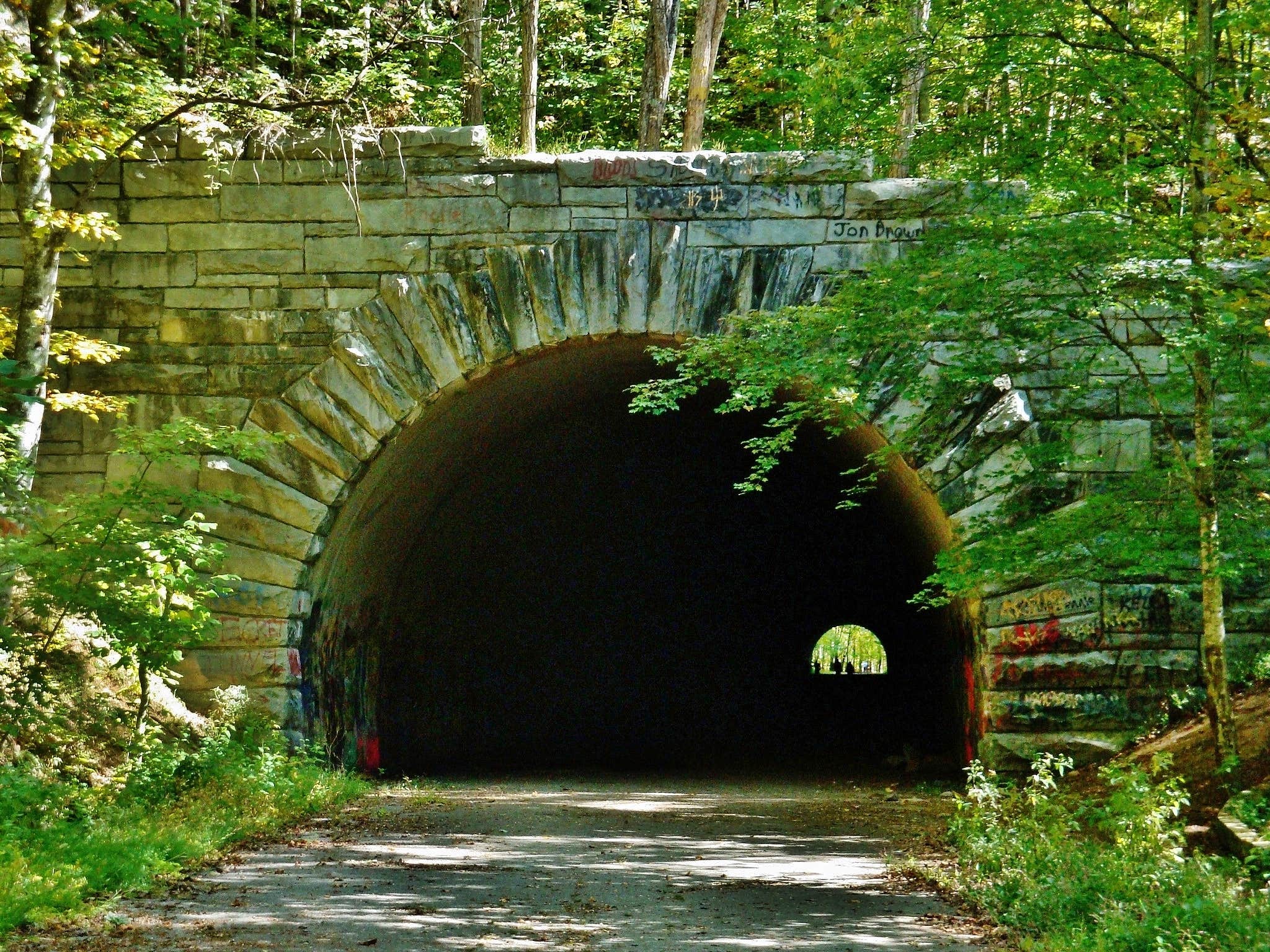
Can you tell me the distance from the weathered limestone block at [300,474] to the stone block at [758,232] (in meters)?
3.47

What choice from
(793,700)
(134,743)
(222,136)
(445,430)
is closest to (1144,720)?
(445,430)

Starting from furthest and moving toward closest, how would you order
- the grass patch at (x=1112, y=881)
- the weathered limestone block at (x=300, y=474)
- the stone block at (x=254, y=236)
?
the stone block at (x=254, y=236) < the weathered limestone block at (x=300, y=474) < the grass patch at (x=1112, y=881)

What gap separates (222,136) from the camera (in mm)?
10578

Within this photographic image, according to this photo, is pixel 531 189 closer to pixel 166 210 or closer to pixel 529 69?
pixel 166 210

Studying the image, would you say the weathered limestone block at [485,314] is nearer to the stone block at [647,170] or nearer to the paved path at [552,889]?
the stone block at [647,170]

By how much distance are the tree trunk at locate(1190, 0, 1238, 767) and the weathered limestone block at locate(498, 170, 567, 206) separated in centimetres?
496

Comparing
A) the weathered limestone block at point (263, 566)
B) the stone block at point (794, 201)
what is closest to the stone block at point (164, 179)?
the weathered limestone block at point (263, 566)

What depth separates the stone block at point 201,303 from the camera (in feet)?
34.7

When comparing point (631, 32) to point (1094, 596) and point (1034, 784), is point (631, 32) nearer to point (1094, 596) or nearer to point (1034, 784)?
point (1094, 596)

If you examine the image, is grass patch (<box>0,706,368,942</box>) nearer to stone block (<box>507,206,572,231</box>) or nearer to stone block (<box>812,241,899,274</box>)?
stone block (<box>507,206,572,231</box>)

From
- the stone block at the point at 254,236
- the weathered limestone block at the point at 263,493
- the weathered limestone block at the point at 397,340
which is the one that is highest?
the stone block at the point at 254,236

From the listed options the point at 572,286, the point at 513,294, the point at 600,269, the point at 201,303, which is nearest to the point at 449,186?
the point at 513,294

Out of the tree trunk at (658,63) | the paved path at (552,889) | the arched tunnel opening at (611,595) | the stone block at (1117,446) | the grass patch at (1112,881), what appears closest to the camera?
the grass patch at (1112,881)

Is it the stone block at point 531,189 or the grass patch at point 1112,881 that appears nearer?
the grass patch at point 1112,881
